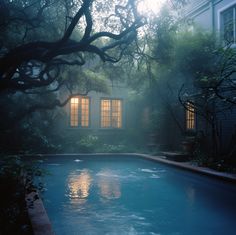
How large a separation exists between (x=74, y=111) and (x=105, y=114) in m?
1.83

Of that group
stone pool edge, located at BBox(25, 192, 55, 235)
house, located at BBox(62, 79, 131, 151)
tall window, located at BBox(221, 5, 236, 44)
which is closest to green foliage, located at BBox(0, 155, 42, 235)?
stone pool edge, located at BBox(25, 192, 55, 235)

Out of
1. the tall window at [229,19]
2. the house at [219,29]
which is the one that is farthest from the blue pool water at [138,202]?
the tall window at [229,19]

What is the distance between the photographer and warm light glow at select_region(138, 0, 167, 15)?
7.14 meters

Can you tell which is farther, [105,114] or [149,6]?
[105,114]

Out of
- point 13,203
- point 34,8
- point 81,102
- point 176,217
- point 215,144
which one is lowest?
point 176,217

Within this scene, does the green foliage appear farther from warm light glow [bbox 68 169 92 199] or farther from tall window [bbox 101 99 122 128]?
tall window [bbox 101 99 122 128]

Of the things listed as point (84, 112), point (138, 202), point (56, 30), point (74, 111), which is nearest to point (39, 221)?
point (138, 202)

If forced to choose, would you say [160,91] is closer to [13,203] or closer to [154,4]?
[154,4]

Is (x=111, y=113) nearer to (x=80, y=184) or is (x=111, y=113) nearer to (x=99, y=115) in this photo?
(x=99, y=115)

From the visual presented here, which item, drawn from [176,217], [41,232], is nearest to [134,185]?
[176,217]

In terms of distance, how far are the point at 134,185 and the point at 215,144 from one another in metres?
3.34

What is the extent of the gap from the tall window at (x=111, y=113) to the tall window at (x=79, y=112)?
3.13 feet

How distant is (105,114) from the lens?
62.5 ft

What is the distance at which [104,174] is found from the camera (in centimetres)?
1128
